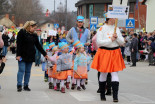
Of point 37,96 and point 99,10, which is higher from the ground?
point 99,10

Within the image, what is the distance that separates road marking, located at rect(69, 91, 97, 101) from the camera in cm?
1053

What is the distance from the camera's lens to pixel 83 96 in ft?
36.4

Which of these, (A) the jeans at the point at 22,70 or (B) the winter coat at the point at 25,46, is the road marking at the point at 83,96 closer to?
(A) the jeans at the point at 22,70

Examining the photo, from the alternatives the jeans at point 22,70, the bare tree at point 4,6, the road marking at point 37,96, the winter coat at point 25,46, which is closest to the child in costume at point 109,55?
the road marking at point 37,96

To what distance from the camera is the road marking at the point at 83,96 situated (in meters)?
10.5

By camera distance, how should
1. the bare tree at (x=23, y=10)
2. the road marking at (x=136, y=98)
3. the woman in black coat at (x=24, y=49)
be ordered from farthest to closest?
the bare tree at (x=23, y=10)
the woman in black coat at (x=24, y=49)
the road marking at (x=136, y=98)

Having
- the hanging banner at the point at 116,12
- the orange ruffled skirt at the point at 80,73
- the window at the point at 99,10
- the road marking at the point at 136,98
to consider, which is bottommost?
the road marking at the point at 136,98

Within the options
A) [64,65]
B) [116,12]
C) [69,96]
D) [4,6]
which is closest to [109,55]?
[116,12]

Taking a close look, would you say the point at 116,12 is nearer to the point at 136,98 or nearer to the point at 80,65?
the point at 136,98

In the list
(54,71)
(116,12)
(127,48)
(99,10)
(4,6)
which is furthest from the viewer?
(4,6)

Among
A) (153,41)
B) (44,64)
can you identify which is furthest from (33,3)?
(44,64)

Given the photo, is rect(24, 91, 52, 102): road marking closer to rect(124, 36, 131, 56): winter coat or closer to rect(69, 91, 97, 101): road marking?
rect(69, 91, 97, 101): road marking

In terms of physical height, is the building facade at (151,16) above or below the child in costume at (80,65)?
above

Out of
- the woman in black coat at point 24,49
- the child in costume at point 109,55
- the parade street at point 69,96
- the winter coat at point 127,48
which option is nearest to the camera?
the child in costume at point 109,55
